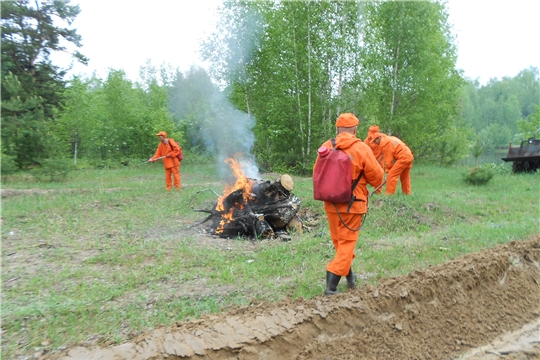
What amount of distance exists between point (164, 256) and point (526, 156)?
15928mm

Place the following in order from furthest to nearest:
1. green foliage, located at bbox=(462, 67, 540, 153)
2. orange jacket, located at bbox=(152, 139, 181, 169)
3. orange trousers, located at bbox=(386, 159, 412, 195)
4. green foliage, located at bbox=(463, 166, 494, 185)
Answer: green foliage, located at bbox=(462, 67, 540, 153), green foliage, located at bbox=(463, 166, 494, 185), orange jacket, located at bbox=(152, 139, 181, 169), orange trousers, located at bbox=(386, 159, 412, 195)

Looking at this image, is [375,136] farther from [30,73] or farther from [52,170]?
[30,73]

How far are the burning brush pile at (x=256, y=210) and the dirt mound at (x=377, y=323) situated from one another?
10.0 feet

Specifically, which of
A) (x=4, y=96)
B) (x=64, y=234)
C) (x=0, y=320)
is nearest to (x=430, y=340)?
(x=0, y=320)

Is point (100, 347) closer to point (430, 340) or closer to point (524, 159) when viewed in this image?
point (430, 340)

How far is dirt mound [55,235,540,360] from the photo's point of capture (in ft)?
10.0

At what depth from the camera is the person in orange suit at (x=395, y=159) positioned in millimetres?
9203

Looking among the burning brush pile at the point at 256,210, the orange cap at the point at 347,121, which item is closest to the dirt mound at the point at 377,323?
the orange cap at the point at 347,121

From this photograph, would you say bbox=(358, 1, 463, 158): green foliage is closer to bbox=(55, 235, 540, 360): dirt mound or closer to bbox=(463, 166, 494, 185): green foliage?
bbox=(463, 166, 494, 185): green foliage

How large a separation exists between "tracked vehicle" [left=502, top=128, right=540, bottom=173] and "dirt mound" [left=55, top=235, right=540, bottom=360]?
515 inches

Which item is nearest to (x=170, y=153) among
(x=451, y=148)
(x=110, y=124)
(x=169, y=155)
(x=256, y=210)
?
(x=169, y=155)

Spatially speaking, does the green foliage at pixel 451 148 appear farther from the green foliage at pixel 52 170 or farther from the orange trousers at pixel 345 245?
the orange trousers at pixel 345 245

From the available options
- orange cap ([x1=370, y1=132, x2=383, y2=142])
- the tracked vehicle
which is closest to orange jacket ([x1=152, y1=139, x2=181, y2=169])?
orange cap ([x1=370, y1=132, x2=383, y2=142])

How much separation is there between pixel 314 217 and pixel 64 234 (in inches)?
193
